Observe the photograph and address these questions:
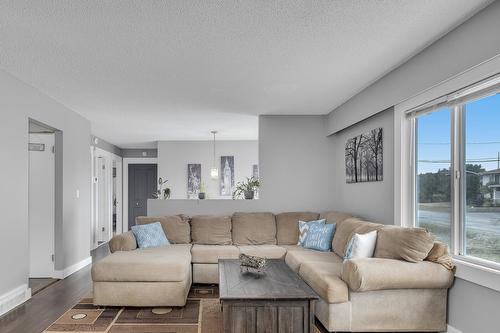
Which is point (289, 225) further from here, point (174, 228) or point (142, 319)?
point (142, 319)

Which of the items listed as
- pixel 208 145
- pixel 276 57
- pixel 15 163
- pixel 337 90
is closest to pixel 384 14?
pixel 276 57

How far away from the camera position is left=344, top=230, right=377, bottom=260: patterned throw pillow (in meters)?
3.70

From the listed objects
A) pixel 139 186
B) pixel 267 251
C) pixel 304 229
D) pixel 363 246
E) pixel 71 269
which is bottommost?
pixel 71 269

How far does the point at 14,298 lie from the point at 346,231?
364 centimetres

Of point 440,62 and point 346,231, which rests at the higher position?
point 440,62

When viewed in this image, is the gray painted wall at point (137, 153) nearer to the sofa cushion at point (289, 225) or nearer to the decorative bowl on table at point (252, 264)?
the sofa cushion at point (289, 225)

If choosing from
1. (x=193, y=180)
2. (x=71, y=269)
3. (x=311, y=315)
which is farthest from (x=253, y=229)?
(x=193, y=180)

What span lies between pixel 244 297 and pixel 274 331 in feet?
1.17

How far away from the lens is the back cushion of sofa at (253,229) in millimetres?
5797

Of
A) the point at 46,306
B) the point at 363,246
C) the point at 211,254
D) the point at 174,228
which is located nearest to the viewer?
the point at 363,246

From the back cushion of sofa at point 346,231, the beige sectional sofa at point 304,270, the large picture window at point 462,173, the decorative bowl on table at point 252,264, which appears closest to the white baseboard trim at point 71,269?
the beige sectional sofa at point 304,270

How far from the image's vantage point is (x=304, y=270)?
4.07 m

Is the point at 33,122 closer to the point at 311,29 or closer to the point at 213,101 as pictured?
the point at 213,101

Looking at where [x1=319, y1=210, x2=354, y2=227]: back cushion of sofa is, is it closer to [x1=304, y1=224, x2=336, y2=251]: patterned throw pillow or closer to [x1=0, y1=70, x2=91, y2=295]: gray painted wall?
[x1=304, y1=224, x2=336, y2=251]: patterned throw pillow
